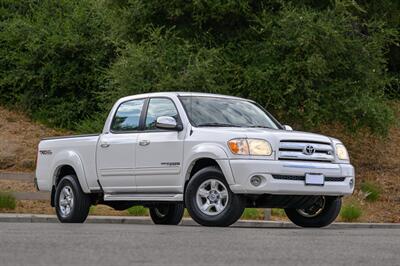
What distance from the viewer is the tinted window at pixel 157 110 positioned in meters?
14.5

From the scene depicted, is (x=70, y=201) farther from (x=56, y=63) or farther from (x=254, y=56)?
(x=56, y=63)

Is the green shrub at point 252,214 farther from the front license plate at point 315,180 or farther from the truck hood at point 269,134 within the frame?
the front license plate at point 315,180

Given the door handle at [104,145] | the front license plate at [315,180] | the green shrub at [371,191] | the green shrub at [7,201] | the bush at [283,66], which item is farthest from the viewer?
the bush at [283,66]

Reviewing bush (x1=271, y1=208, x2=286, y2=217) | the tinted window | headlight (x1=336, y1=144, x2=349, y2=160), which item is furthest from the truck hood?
bush (x1=271, y1=208, x2=286, y2=217)

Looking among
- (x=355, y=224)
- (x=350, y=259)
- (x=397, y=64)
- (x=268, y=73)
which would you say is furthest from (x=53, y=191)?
Answer: (x=397, y=64)

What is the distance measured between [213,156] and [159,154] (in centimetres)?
110

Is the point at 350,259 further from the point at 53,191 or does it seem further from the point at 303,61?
the point at 303,61

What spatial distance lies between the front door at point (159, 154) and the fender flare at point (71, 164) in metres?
1.20

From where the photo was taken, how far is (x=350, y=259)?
8.92 metres

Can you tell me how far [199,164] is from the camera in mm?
13797

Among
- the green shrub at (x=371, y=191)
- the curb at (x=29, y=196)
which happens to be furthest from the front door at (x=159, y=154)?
the green shrub at (x=371, y=191)

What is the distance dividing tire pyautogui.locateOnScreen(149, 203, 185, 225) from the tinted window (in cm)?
190

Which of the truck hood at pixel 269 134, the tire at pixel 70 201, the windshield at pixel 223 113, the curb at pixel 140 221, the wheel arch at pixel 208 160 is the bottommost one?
the curb at pixel 140 221

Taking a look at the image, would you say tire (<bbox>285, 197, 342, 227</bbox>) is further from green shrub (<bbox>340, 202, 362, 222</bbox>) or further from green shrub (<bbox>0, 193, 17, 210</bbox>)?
green shrub (<bbox>0, 193, 17, 210</bbox>)
